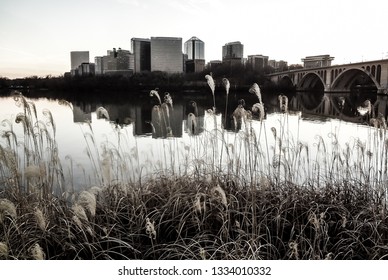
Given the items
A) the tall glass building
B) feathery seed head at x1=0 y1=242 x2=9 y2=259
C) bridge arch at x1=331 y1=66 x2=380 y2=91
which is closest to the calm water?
the tall glass building

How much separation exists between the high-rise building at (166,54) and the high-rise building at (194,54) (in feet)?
0.31

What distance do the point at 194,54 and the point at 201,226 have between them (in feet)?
8.18

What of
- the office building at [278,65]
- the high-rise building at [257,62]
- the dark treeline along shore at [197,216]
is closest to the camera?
the dark treeline along shore at [197,216]

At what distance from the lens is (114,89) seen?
17.7ft

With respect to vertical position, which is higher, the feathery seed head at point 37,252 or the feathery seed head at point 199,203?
the feathery seed head at point 199,203

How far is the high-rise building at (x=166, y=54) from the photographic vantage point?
4.24 meters

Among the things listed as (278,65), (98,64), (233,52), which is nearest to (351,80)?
(278,65)

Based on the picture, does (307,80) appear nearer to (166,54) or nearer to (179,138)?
(179,138)

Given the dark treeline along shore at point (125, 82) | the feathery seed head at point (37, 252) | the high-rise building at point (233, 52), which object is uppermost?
the high-rise building at point (233, 52)

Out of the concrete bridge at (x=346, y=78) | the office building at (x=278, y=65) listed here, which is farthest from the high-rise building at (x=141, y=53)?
the concrete bridge at (x=346, y=78)

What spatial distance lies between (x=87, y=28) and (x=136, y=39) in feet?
1.95

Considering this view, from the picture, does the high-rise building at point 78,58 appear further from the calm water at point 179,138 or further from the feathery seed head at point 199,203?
the feathery seed head at point 199,203

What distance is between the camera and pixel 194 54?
4.41 m
